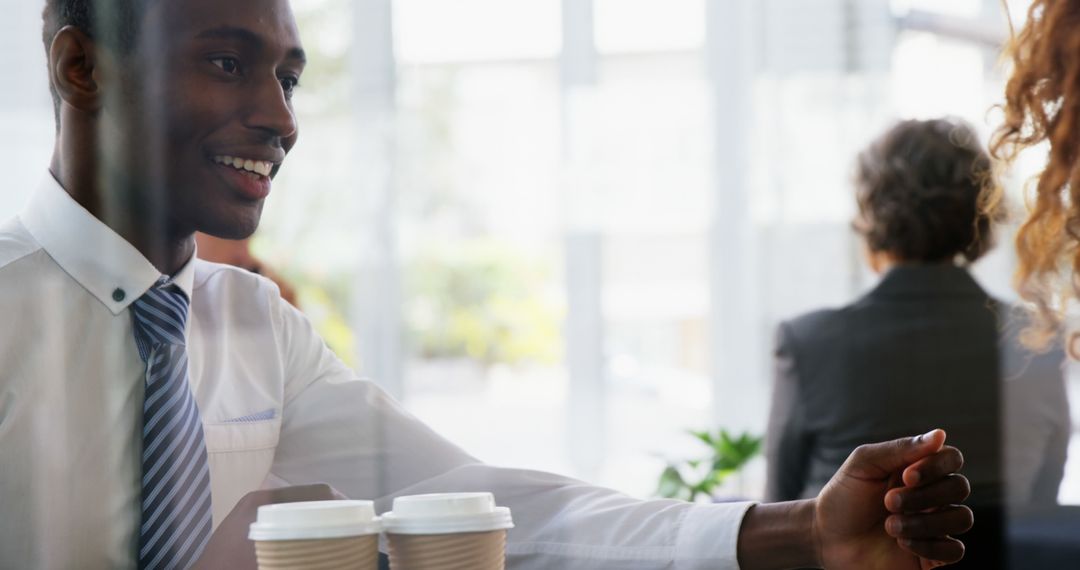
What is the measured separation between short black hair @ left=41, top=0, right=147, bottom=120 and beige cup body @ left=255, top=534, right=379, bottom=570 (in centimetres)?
31

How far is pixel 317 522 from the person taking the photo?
0.55 m

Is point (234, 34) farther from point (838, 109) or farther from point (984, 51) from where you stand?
point (838, 109)

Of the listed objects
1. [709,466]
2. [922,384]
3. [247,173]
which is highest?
[247,173]

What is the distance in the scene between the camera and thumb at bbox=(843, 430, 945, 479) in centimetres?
68

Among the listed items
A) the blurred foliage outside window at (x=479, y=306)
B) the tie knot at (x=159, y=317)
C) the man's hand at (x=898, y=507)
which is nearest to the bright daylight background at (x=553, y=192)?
the blurred foliage outside window at (x=479, y=306)

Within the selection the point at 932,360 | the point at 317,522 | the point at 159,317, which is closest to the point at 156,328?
the point at 159,317

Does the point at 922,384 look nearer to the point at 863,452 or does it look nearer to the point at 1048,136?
the point at 1048,136

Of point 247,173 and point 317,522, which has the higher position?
point 247,173

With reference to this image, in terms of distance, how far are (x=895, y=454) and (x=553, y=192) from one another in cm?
73

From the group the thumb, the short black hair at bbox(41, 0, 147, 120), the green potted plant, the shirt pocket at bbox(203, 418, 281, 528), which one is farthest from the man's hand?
the short black hair at bbox(41, 0, 147, 120)

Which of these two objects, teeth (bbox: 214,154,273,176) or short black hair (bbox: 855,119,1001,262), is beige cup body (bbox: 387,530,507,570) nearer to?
teeth (bbox: 214,154,273,176)

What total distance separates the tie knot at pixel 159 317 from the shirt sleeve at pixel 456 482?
82mm

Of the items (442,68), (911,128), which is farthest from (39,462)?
(911,128)

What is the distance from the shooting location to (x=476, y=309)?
958 millimetres
